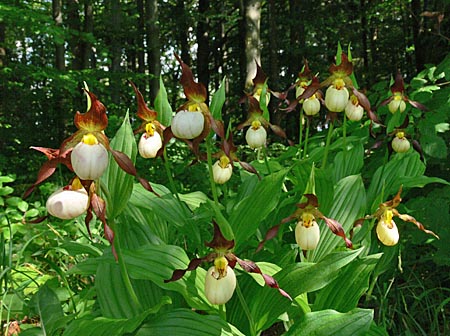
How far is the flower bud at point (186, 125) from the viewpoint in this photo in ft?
4.43

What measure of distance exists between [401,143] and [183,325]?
150 centimetres

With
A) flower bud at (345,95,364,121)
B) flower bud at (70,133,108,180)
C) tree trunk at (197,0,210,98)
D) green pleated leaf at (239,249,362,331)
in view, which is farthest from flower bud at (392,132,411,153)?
tree trunk at (197,0,210,98)

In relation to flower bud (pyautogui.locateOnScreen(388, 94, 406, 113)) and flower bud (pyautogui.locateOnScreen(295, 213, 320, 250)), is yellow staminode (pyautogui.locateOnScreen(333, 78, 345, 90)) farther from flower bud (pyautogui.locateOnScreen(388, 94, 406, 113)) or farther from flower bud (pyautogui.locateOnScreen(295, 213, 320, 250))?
flower bud (pyautogui.locateOnScreen(295, 213, 320, 250))

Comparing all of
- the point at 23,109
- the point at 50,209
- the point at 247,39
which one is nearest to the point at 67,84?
the point at 247,39

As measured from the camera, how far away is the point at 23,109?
696 centimetres

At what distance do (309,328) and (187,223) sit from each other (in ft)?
1.96

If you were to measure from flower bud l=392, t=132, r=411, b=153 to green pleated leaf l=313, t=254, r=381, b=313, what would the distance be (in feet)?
2.92

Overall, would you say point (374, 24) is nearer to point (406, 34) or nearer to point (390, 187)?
point (406, 34)

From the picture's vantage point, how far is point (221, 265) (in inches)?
44.8

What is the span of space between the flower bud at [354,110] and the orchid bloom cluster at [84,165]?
1.24 meters

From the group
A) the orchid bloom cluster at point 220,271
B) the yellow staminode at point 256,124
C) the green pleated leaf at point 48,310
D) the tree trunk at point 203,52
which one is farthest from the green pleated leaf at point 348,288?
the tree trunk at point 203,52

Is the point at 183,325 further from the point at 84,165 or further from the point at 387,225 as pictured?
the point at 387,225

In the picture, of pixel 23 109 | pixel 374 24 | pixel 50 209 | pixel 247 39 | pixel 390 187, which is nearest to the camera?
pixel 50 209

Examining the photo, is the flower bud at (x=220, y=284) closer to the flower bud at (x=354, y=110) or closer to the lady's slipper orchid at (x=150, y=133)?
the lady's slipper orchid at (x=150, y=133)
